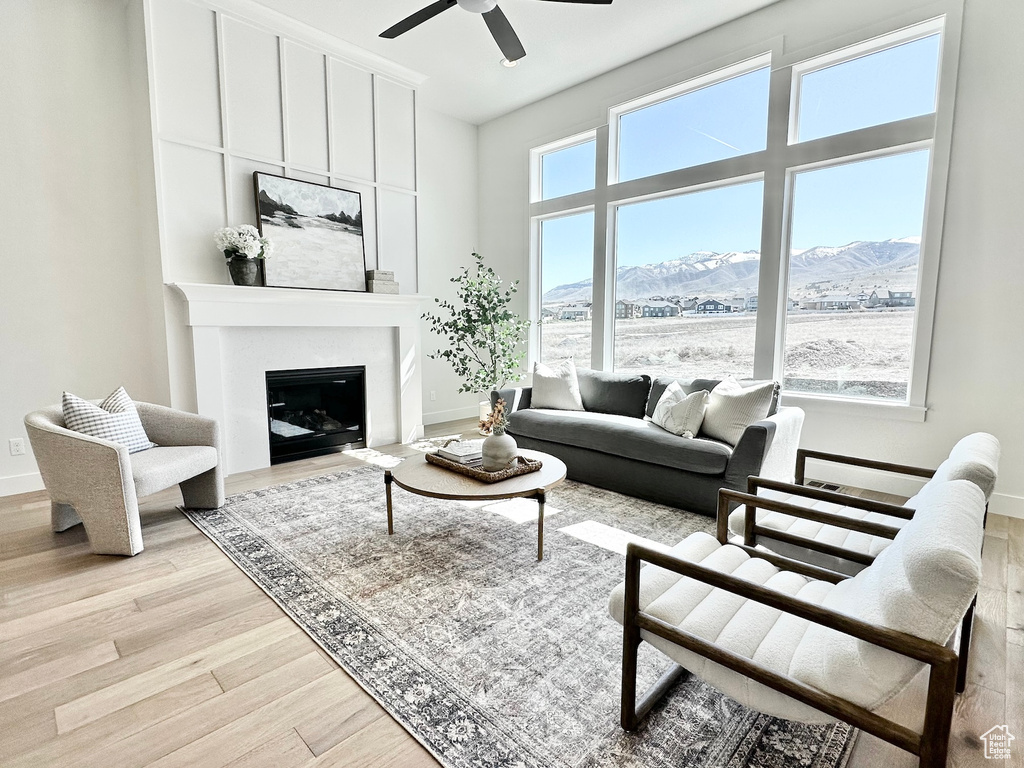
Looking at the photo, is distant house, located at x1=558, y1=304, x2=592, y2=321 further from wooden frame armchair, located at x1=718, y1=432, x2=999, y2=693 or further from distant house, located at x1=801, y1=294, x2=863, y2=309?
wooden frame armchair, located at x1=718, y1=432, x2=999, y2=693

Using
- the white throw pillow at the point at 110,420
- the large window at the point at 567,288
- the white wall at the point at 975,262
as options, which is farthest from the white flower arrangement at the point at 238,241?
the white wall at the point at 975,262

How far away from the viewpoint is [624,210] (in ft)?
16.5

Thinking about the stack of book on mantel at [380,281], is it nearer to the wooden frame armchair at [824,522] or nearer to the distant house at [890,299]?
the wooden frame armchair at [824,522]

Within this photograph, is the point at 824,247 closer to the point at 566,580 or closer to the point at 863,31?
the point at 863,31

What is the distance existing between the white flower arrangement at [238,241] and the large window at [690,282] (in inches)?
132

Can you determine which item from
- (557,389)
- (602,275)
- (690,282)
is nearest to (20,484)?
(557,389)

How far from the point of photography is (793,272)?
155 inches

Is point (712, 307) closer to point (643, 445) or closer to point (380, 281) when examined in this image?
point (643, 445)

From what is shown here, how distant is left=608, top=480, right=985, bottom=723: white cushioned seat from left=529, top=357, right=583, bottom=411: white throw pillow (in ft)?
9.21

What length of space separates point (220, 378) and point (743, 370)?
4299 mm

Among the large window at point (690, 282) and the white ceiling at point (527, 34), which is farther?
the large window at point (690, 282)

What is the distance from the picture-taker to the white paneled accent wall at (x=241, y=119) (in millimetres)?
3604

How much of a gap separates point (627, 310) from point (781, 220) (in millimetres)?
1605

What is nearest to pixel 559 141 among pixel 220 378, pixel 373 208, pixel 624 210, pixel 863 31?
pixel 624 210
